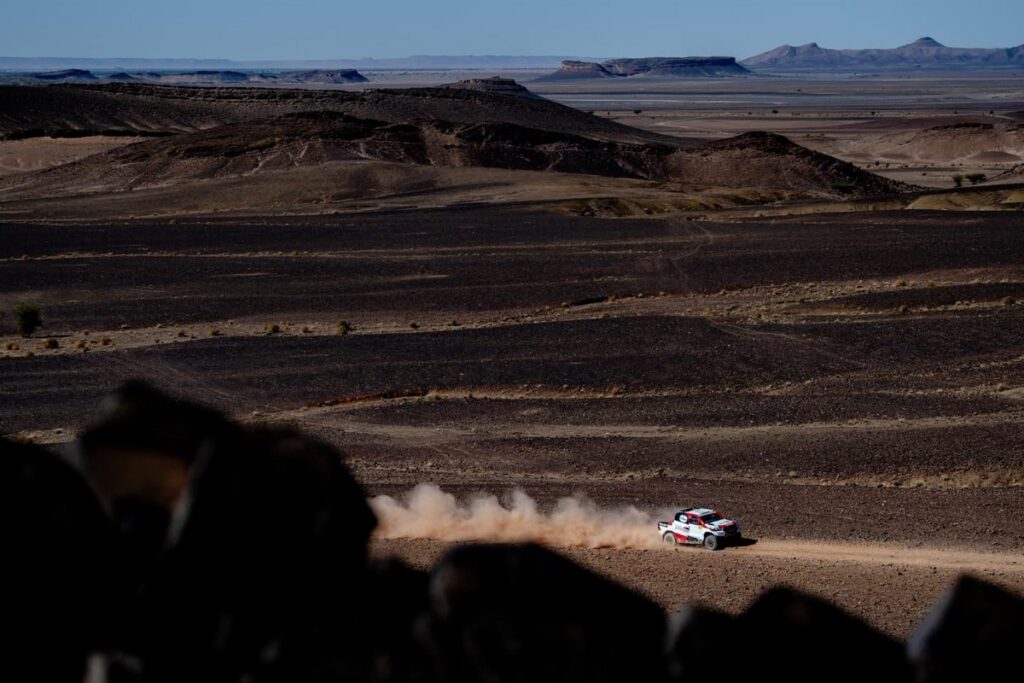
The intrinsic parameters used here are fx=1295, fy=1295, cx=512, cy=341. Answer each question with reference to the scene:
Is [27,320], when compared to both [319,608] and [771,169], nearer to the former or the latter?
[319,608]

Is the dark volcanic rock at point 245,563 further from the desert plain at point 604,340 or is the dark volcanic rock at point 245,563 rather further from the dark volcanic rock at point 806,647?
the desert plain at point 604,340

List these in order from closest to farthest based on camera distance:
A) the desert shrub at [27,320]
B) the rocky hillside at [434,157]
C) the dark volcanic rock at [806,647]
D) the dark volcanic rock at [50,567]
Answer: the dark volcanic rock at [806,647] < the dark volcanic rock at [50,567] < the desert shrub at [27,320] < the rocky hillside at [434,157]

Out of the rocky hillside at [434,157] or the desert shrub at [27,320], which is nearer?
the desert shrub at [27,320]

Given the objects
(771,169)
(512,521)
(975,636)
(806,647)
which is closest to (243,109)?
(771,169)

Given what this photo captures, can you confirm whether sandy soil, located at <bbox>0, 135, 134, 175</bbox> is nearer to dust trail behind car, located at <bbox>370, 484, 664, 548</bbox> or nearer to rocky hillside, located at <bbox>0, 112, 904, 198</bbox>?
rocky hillside, located at <bbox>0, 112, 904, 198</bbox>

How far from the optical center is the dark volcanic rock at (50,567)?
3709 mm

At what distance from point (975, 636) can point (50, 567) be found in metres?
2.58

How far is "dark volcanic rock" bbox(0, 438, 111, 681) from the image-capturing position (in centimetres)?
371

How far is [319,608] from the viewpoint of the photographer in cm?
368

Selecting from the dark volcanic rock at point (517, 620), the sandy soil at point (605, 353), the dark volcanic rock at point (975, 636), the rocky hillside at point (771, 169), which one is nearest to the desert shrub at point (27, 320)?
the sandy soil at point (605, 353)

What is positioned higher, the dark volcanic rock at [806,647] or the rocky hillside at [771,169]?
the dark volcanic rock at [806,647]

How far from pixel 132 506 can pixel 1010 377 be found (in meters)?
33.7

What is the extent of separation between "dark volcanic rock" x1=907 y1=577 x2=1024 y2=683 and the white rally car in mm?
15146

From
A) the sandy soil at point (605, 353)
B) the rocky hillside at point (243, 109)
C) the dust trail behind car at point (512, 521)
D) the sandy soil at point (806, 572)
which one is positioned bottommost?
the sandy soil at point (605, 353)
